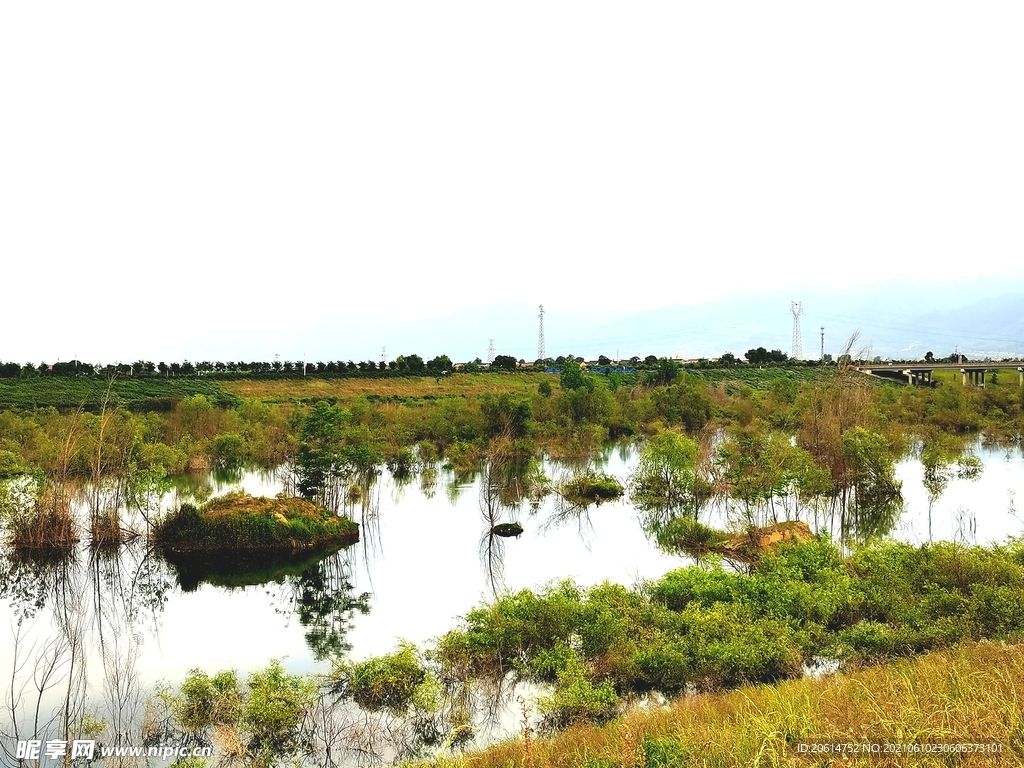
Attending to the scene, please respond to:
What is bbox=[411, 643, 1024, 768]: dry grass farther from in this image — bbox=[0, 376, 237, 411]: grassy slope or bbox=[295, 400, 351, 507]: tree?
bbox=[0, 376, 237, 411]: grassy slope

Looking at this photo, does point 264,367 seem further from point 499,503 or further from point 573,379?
point 499,503

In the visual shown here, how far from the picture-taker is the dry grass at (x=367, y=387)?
6193cm

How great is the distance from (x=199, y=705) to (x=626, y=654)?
6.08 meters

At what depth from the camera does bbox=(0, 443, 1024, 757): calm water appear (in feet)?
46.8

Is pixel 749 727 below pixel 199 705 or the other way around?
the other way around

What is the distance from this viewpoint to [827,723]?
812 cm

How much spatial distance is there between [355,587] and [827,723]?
38.8 feet

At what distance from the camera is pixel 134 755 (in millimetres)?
10008

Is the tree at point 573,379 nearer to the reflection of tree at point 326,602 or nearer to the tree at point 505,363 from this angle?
the tree at point 505,363

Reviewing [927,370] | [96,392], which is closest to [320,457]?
[96,392]

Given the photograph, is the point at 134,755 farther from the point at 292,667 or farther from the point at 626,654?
the point at 626,654

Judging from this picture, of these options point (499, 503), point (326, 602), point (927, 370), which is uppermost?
point (927, 370)

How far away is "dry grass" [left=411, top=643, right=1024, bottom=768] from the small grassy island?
12.2 m

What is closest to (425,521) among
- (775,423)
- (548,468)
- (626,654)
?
(548,468)
